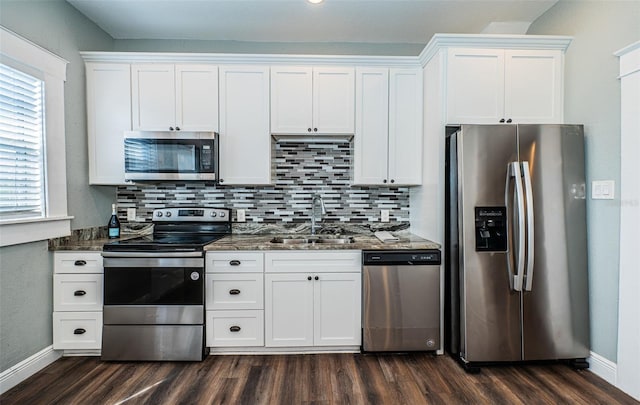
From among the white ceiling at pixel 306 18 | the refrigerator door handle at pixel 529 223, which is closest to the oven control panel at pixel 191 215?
the white ceiling at pixel 306 18

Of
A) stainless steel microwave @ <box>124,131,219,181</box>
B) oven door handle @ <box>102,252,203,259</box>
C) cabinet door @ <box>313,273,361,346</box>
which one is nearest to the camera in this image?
oven door handle @ <box>102,252,203,259</box>

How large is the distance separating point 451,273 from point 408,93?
5.06 feet

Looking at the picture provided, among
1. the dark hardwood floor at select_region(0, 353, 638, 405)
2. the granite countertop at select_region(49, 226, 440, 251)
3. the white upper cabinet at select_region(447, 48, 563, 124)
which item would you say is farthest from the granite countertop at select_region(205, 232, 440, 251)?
the white upper cabinet at select_region(447, 48, 563, 124)

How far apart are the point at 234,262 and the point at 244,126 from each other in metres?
1.17

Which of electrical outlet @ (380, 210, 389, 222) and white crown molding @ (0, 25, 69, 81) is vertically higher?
white crown molding @ (0, 25, 69, 81)

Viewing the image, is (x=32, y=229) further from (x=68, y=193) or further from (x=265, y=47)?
(x=265, y=47)

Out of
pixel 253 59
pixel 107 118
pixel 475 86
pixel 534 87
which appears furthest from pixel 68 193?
pixel 534 87

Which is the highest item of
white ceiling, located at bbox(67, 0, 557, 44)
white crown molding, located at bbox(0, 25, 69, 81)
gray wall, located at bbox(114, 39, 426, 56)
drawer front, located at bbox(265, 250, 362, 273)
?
white ceiling, located at bbox(67, 0, 557, 44)

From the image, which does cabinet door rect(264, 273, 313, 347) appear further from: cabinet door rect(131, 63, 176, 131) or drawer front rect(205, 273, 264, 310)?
cabinet door rect(131, 63, 176, 131)

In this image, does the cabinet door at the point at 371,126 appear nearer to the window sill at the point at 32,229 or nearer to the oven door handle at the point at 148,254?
the oven door handle at the point at 148,254

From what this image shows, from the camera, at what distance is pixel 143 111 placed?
2707 mm

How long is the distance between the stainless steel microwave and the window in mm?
481

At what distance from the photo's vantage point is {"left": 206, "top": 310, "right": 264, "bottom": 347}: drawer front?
2396 mm

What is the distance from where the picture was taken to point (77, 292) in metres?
2.37
